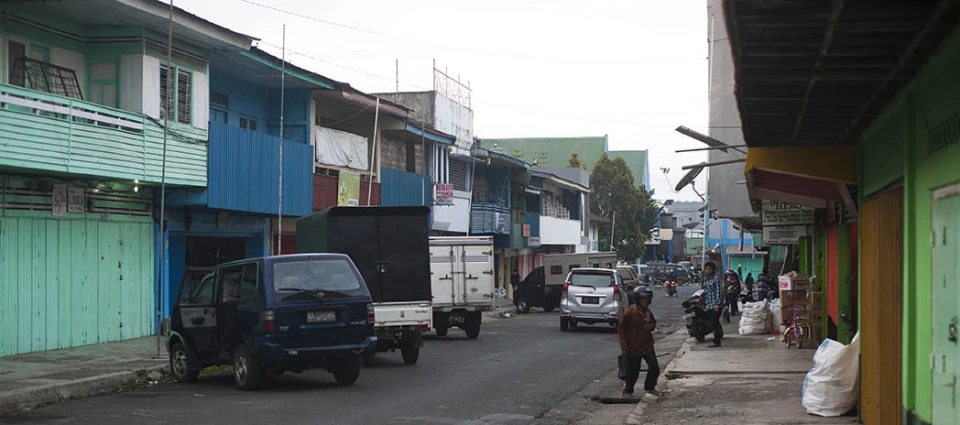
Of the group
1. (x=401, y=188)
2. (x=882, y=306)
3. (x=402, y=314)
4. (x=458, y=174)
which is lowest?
(x=402, y=314)

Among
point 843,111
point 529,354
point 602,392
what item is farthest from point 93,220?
point 843,111

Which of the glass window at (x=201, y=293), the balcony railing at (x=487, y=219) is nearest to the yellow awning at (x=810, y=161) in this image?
the glass window at (x=201, y=293)

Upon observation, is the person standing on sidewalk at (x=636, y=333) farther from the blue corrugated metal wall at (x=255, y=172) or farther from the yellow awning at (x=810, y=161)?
the blue corrugated metal wall at (x=255, y=172)

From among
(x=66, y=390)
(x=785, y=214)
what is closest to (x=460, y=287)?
(x=785, y=214)

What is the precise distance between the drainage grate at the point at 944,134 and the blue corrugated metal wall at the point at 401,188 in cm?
2965

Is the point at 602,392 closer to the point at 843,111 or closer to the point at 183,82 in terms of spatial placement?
the point at 843,111

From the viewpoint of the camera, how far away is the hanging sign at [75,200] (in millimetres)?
21000

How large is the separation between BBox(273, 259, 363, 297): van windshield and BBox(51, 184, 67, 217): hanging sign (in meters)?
8.14

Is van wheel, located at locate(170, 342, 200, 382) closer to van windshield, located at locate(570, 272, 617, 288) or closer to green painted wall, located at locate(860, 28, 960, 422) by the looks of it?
green painted wall, located at locate(860, 28, 960, 422)

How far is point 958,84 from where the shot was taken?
636cm

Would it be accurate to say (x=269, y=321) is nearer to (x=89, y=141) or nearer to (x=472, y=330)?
(x=89, y=141)

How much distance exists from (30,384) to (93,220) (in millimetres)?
8061

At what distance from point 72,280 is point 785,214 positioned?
48.5 feet

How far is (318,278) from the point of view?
14.8m
